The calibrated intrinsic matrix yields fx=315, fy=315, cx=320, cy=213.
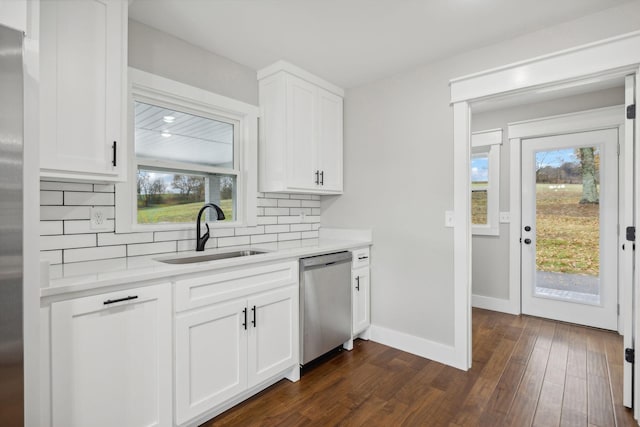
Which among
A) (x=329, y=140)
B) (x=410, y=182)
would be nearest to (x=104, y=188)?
(x=329, y=140)

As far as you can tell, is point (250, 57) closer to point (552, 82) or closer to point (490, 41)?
point (490, 41)

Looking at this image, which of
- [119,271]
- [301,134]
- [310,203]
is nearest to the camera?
[119,271]

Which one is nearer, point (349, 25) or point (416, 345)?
point (349, 25)

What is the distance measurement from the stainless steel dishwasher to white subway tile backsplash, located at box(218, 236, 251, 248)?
0.64 m

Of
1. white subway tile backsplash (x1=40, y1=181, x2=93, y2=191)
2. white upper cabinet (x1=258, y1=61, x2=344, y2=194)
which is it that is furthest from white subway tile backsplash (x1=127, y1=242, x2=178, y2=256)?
white upper cabinet (x1=258, y1=61, x2=344, y2=194)

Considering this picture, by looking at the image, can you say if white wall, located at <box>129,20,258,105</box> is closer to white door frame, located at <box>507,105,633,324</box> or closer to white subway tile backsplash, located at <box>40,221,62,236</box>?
white subway tile backsplash, located at <box>40,221,62,236</box>

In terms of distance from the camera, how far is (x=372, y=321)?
301 centimetres

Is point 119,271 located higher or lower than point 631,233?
lower

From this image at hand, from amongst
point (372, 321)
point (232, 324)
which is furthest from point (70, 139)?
point (372, 321)

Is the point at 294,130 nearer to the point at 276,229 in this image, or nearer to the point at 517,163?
the point at 276,229

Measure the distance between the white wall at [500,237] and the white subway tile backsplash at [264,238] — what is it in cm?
261

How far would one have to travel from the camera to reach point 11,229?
1.02 meters

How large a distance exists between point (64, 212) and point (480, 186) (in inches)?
163

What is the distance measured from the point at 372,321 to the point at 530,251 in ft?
6.93
